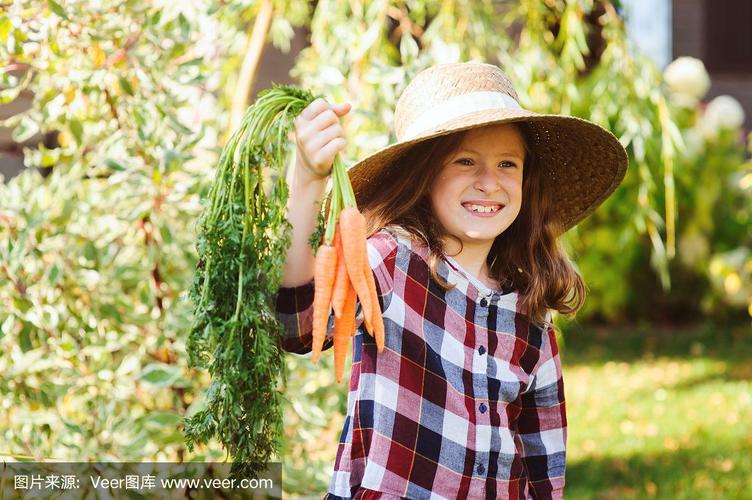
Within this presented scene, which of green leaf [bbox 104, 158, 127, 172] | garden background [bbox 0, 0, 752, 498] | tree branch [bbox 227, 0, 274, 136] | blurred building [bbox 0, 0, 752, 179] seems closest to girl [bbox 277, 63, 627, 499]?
garden background [bbox 0, 0, 752, 498]

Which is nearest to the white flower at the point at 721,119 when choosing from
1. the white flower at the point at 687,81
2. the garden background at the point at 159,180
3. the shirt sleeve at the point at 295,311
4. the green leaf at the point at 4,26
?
the white flower at the point at 687,81

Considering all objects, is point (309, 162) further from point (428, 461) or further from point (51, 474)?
point (51, 474)

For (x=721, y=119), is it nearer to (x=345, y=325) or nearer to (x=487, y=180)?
(x=487, y=180)

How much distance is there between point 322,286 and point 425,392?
1.16ft

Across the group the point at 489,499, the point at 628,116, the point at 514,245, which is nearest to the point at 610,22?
the point at 628,116

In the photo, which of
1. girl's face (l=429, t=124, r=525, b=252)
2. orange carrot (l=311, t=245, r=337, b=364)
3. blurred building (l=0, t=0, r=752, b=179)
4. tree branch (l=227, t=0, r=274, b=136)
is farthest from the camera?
blurred building (l=0, t=0, r=752, b=179)

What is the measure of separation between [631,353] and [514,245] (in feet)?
14.4

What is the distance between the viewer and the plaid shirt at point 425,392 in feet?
5.51

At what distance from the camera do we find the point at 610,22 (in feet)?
10.6

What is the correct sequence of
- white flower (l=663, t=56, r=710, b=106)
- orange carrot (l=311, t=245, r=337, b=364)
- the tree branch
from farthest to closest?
white flower (l=663, t=56, r=710, b=106) < the tree branch < orange carrot (l=311, t=245, r=337, b=364)

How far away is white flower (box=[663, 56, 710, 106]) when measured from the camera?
6781 mm

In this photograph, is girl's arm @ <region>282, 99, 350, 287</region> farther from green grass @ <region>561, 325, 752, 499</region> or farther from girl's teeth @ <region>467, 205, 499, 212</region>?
green grass @ <region>561, 325, 752, 499</region>

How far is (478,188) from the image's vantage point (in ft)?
5.86

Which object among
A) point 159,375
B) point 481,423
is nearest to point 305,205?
point 481,423
